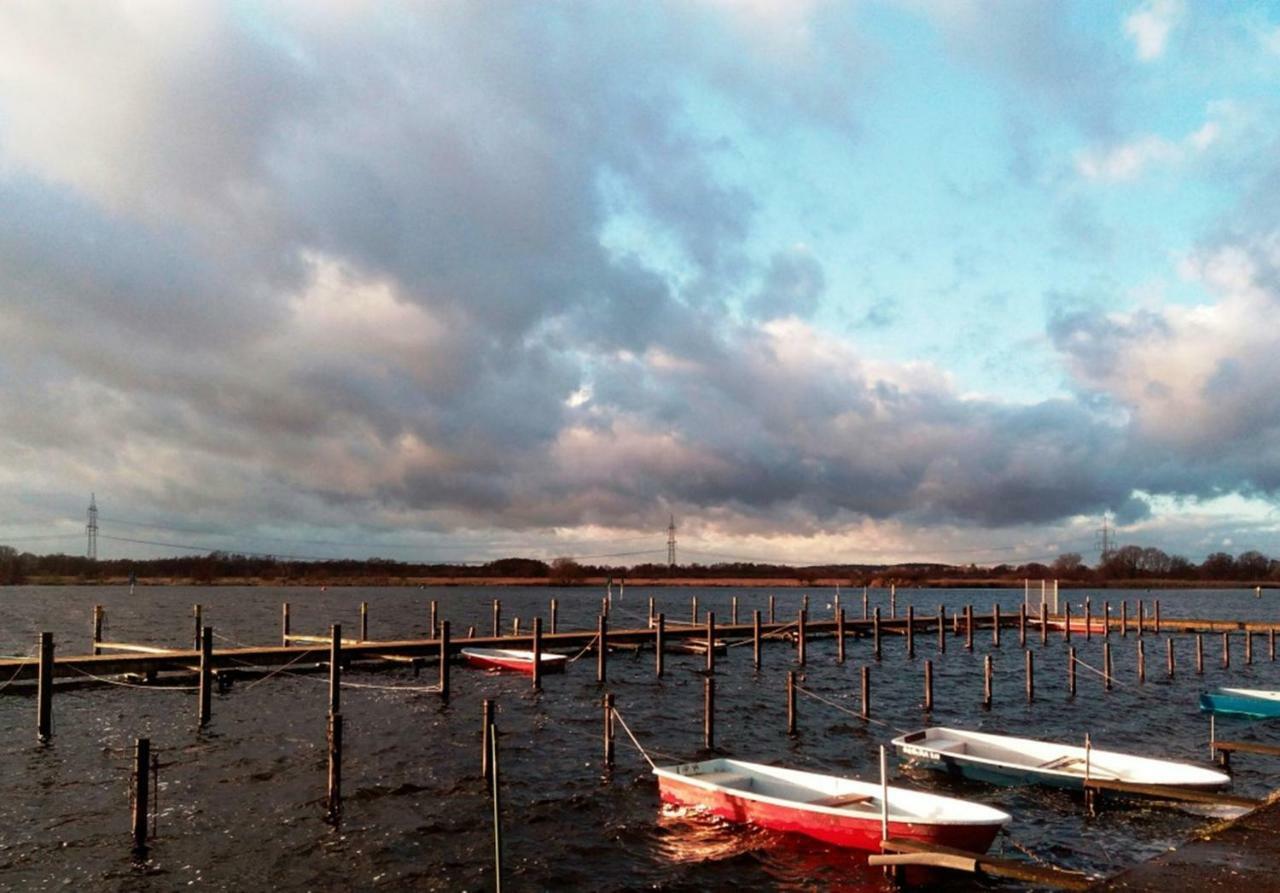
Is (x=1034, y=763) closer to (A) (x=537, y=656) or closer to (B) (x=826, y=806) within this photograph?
(B) (x=826, y=806)

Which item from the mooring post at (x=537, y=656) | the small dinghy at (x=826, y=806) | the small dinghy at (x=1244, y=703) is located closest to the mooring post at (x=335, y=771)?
the small dinghy at (x=826, y=806)

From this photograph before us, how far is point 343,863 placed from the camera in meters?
17.8

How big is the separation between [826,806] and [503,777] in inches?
371

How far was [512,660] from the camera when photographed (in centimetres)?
4306

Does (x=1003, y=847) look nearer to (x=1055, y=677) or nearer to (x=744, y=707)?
(x=744, y=707)

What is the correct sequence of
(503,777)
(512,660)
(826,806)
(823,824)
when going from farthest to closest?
(512,660) < (503,777) < (826,806) < (823,824)

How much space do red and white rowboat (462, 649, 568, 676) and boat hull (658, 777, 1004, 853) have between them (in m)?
21.3

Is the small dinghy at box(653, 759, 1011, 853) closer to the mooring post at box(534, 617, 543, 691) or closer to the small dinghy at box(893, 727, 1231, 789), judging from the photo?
the small dinghy at box(893, 727, 1231, 789)

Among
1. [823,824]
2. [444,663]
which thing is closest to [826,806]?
[823,824]

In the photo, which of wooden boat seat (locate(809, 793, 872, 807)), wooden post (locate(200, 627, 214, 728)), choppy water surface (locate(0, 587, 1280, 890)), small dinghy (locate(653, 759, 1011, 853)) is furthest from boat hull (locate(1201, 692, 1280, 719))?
wooden post (locate(200, 627, 214, 728))

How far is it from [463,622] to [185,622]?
25.0 meters

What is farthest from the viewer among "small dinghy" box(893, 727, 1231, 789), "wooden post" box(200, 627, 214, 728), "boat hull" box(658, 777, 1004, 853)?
"wooden post" box(200, 627, 214, 728)

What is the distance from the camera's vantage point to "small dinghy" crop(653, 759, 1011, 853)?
16.6 meters

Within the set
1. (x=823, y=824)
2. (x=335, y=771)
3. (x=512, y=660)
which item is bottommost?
(x=512, y=660)
